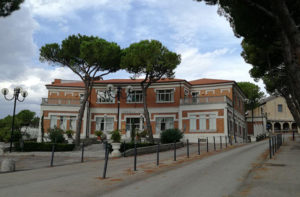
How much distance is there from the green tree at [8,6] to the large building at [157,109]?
20.4 metres

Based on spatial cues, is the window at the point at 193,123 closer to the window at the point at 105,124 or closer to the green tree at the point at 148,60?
the green tree at the point at 148,60

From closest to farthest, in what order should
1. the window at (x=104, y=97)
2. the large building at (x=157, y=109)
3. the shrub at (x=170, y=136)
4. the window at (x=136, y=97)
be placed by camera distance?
the shrub at (x=170, y=136) < the large building at (x=157, y=109) < the window at (x=136, y=97) < the window at (x=104, y=97)

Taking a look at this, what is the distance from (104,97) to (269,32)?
89.8 feet

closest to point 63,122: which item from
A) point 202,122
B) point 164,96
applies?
point 164,96

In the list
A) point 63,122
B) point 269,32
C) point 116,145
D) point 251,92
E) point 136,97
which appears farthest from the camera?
point 251,92

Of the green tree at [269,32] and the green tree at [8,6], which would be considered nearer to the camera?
the green tree at [269,32]

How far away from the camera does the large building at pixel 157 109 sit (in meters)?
31.5

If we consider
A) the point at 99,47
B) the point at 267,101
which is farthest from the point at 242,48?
the point at 267,101

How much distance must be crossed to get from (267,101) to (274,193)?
74695 mm

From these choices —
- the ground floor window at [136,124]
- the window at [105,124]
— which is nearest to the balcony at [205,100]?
the ground floor window at [136,124]

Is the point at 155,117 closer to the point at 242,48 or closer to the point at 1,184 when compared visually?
the point at 242,48

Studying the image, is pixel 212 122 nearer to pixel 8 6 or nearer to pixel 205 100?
pixel 205 100

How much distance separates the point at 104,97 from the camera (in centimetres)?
3753

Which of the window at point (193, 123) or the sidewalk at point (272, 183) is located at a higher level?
the window at point (193, 123)
